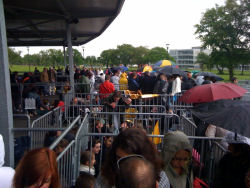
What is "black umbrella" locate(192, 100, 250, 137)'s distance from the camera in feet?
9.45

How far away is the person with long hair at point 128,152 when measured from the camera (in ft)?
7.40

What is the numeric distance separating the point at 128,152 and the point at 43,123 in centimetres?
389

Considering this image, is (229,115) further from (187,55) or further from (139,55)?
(187,55)

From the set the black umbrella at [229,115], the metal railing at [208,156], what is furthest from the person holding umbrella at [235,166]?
the metal railing at [208,156]

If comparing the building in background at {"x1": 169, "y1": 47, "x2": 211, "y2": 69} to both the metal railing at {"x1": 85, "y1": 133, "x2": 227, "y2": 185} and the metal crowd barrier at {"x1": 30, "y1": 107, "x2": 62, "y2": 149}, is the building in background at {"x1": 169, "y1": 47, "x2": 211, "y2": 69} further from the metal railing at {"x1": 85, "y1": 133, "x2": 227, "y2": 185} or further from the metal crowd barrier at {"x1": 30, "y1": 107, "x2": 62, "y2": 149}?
the metal railing at {"x1": 85, "y1": 133, "x2": 227, "y2": 185}

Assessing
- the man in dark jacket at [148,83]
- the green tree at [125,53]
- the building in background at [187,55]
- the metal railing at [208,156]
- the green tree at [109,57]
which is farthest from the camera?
the building in background at [187,55]

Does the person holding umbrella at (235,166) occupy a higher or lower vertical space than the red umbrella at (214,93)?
lower

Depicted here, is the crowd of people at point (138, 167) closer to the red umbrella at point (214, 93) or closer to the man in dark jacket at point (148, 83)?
the red umbrella at point (214, 93)

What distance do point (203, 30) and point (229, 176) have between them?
149ft

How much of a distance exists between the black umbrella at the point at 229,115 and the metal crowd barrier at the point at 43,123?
2896 mm

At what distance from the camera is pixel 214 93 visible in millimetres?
4516

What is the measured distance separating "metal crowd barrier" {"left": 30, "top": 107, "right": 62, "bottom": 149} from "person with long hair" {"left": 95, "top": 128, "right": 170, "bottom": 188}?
7.74 feet

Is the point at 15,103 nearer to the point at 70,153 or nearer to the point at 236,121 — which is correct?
the point at 70,153

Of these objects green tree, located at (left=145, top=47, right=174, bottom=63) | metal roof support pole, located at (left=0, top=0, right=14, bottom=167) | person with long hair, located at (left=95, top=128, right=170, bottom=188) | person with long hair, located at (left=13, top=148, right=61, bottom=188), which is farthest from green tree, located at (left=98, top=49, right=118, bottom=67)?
person with long hair, located at (left=13, top=148, right=61, bottom=188)
